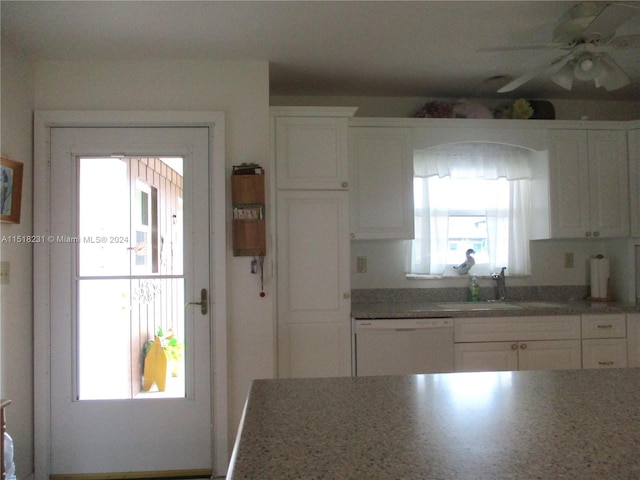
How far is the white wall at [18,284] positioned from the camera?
6.89 feet

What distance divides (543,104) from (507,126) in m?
0.39

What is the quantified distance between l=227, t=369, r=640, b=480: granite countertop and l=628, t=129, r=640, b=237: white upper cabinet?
2.44 meters

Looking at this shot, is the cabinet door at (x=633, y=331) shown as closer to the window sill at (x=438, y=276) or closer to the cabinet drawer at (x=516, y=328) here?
the cabinet drawer at (x=516, y=328)

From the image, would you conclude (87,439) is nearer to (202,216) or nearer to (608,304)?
(202,216)

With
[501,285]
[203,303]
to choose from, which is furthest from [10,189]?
[501,285]

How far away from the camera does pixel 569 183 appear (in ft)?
9.71

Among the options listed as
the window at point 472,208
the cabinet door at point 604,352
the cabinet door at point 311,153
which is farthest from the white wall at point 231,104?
the cabinet door at point 604,352

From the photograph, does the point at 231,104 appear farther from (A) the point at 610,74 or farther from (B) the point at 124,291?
(A) the point at 610,74

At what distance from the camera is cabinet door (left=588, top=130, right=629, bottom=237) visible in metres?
2.97

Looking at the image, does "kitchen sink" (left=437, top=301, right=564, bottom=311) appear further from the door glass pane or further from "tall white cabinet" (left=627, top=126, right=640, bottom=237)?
the door glass pane

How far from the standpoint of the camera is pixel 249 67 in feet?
8.09

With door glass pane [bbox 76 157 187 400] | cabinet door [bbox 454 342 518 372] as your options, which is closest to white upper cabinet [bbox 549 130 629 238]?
cabinet door [bbox 454 342 518 372]

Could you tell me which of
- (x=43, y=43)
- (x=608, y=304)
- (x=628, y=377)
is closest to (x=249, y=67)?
(x=43, y=43)

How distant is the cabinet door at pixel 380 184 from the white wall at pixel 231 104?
2.29 ft
